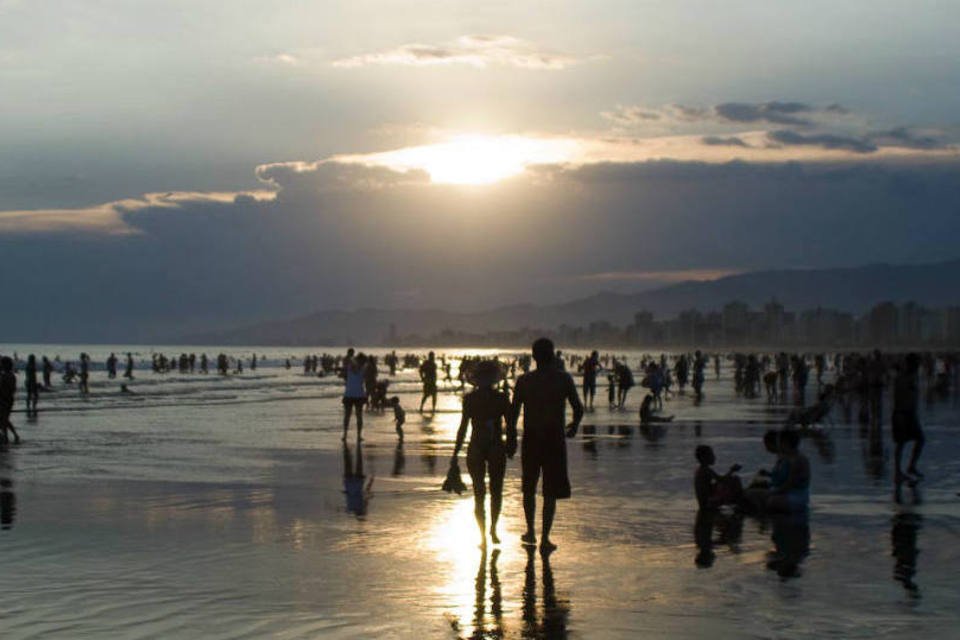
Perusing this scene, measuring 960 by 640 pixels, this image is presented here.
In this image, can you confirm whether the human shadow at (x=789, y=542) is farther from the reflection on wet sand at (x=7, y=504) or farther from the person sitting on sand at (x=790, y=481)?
the reflection on wet sand at (x=7, y=504)

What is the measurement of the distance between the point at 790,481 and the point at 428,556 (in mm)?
4924

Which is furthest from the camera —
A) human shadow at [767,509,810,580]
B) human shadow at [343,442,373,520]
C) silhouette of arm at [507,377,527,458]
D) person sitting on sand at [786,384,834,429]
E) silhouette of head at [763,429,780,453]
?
person sitting on sand at [786,384,834,429]

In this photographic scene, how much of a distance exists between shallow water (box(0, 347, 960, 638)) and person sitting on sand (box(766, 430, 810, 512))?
440mm

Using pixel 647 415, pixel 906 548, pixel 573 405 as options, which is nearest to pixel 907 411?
pixel 906 548

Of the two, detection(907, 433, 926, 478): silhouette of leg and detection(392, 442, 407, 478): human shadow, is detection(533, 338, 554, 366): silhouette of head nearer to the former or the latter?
detection(392, 442, 407, 478): human shadow

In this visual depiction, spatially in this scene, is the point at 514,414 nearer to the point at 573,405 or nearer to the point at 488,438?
the point at 488,438

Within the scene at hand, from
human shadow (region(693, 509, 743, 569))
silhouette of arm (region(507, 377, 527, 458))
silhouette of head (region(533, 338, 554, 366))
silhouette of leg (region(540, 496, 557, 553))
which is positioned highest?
silhouette of head (region(533, 338, 554, 366))

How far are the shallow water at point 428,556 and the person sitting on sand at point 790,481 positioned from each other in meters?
0.44

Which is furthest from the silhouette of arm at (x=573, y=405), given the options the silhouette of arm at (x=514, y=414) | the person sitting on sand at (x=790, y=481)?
the person sitting on sand at (x=790, y=481)

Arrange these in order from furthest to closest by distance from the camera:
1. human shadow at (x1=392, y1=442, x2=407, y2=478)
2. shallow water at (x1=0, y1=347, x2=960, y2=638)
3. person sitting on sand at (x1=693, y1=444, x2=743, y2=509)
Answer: human shadow at (x1=392, y1=442, x2=407, y2=478), person sitting on sand at (x1=693, y1=444, x2=743, y2=509), shallow water at (x1=0, y1=347, x2=960, y2=638)

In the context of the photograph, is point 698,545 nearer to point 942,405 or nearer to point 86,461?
point 86,461

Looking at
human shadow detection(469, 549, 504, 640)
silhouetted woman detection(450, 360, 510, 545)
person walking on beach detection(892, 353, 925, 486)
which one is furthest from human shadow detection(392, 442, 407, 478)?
human shadow detection(469, 549, 504, 640)

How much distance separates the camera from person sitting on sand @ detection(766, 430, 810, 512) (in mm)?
13617

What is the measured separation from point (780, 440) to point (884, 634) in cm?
637
